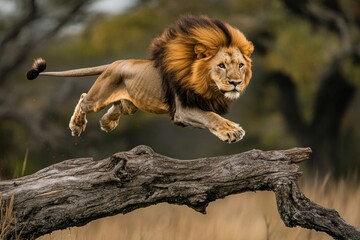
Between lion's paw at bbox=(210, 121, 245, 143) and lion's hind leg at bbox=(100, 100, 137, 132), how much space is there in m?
0.92

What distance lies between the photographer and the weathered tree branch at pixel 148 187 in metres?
5.10

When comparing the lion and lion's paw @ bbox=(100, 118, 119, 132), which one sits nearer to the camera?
the lion

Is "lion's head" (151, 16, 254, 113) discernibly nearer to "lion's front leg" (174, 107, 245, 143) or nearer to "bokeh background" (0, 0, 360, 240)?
"lion's front leg" (174, 107, 245, 143)

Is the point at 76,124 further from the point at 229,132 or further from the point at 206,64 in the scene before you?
the point at 229,132

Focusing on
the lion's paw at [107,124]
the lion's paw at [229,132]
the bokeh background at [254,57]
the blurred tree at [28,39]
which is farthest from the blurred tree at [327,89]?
the lion's paw at [229,132]

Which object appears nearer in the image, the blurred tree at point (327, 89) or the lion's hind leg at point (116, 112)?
the lion's hind leg at point (116, 112)

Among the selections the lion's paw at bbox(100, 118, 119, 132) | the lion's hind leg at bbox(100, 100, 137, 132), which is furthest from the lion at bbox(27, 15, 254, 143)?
the lion's paw at bbox(100, 118, 119, 132)

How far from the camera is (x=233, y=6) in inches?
710

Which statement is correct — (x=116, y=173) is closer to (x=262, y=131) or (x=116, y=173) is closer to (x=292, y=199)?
(x=292, y=199)

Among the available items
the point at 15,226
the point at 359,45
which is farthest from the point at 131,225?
the point at 359,45

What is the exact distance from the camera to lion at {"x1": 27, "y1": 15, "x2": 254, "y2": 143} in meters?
4.61

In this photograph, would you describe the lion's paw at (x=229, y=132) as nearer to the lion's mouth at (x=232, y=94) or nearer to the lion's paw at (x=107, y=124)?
the lion's mouth at (x=232, y=94)

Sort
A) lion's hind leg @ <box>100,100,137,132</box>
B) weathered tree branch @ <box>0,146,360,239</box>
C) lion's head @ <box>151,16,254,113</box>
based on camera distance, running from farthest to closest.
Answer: lion's hind leg @ <box>100,100,137,132</box> < weathered tree branch @ <box>0,146,360,239</box> < lion's head @ <box>151,16,254,113</box>

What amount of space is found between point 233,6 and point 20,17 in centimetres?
429
